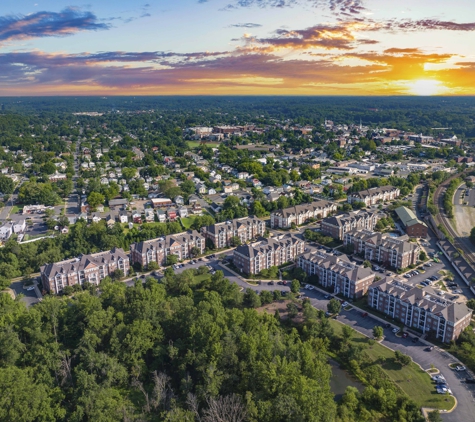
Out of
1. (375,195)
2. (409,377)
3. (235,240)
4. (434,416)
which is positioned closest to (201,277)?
(235,240)

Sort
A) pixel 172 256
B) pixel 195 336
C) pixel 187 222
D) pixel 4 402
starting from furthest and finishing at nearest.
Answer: pixel 187 222
pixel 172 256
pixel 195 336
pixel 4 402

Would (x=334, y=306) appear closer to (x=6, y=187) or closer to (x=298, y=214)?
(x=298, y=214)

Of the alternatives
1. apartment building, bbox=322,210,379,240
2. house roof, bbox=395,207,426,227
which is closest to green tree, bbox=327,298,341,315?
apartment building, bbox=322,210,379,240

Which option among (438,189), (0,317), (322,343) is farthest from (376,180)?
(0,317)

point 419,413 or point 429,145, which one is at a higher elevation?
point 429,145

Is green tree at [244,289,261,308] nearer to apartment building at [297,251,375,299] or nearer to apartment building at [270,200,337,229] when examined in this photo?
apartment building at [297,251,375,299]

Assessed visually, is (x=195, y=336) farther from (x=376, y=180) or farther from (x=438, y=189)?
(x=438, y=189)
